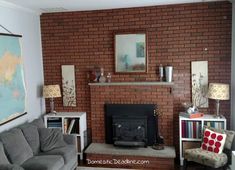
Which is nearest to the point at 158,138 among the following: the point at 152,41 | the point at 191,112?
the point at 191,112

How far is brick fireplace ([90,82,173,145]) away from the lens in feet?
15.2

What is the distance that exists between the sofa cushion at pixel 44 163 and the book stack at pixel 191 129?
77.0 inches

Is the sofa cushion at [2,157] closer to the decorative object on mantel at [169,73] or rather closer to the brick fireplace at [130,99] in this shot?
the brick fireplace at [130,99]

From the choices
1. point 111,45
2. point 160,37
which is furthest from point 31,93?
point 160,37

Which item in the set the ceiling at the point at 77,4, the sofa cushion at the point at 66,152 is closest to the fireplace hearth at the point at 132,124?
the sofa cushion at the point at 66,152

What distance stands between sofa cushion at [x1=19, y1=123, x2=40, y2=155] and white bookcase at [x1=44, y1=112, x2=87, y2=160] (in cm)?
76

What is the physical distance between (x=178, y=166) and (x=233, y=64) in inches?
71.9

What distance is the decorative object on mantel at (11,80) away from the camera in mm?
3844

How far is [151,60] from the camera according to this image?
4703 mm

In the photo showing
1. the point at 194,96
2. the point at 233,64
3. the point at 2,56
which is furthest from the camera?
the point at 194,96

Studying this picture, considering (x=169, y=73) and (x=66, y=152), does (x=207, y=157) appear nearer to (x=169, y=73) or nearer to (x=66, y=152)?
(x=169, y=73)

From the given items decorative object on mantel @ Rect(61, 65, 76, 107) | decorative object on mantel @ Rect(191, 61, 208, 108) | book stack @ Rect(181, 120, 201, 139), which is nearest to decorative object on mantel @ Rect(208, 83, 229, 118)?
decorative object on mantel @ Rect(191, 61, 208, 108)

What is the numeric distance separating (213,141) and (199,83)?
3.40 ft

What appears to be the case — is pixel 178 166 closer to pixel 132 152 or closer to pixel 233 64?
pixel 132 152
